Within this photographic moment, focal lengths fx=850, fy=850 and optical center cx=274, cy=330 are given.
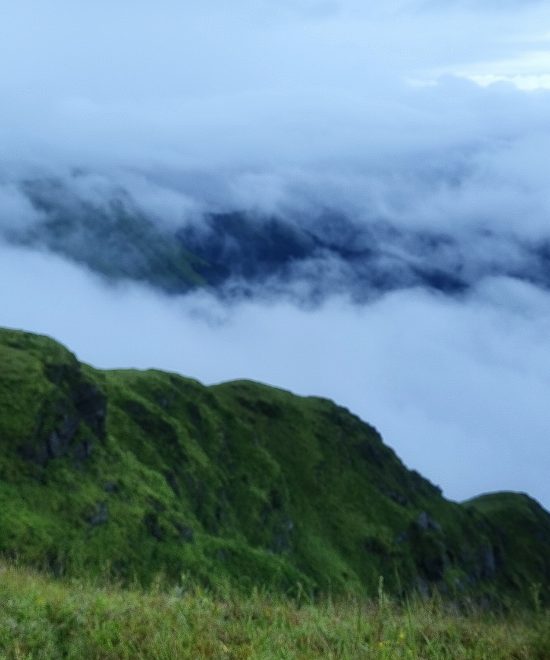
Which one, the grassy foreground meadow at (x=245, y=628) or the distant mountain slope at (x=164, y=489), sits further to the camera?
the distant mountain slope at (x=164, y=489)

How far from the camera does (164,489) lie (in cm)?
12988

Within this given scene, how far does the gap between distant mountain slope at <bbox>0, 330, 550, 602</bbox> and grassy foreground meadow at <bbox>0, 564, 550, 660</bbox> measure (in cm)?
5217

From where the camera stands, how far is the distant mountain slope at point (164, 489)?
105000mm

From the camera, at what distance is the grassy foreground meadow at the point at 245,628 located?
422 inches

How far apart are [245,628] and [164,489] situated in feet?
398

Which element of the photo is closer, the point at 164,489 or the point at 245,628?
the point at 245,628

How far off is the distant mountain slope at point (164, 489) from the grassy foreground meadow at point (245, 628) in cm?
5217

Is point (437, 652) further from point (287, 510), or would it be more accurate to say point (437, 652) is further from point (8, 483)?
Answer: point (287, 510)

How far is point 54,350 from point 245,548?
1654 inches

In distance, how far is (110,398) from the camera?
151 metres

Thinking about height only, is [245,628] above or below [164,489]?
below

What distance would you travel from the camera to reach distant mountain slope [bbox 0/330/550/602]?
10500 cm

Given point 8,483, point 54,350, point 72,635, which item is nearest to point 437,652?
point 72,635

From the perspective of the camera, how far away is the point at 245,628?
1152 cm
